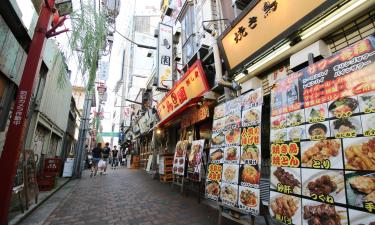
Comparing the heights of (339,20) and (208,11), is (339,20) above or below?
below

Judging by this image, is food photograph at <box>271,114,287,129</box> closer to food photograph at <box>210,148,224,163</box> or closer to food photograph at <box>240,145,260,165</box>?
food photograph at <box>240,145,260,165</box>

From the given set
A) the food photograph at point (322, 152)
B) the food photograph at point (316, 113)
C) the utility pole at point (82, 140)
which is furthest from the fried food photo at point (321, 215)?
the utility pole at point (82, 140)

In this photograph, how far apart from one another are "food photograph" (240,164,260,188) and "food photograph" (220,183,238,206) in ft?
0.86

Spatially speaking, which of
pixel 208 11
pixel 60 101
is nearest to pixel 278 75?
pixel 208 11

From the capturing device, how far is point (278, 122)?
369 cm

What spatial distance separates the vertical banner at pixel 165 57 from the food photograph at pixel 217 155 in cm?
785

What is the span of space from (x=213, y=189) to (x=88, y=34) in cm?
473

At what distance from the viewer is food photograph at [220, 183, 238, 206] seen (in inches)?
160

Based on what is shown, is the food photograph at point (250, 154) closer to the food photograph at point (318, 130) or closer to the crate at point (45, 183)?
the food photograph at point (318, 130)

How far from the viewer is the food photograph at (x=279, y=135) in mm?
3494

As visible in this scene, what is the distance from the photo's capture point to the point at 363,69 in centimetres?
262

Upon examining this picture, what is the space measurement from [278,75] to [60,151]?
14.4 meters

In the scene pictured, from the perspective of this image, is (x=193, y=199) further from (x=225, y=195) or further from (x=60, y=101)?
(x=60, y=101)

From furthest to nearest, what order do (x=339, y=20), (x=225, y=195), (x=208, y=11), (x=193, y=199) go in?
1. (x=208, y=11)
2. (x=193, y=199)
3. (x=225, y=195)
4. (x=339, y=20)
